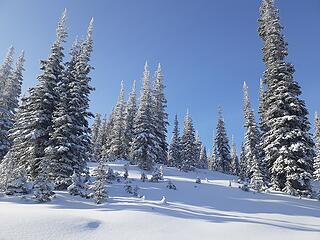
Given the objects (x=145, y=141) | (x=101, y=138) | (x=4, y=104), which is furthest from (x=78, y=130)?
(x=101, y=138)

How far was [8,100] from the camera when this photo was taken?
44719mm

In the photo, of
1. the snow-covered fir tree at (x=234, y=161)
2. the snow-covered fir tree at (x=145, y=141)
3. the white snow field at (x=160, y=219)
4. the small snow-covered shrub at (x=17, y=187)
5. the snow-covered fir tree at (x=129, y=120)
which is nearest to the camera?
the white snow field at (x=160, y=219)

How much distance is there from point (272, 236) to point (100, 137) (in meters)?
68.6

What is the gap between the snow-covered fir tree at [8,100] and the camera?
40.6 meters

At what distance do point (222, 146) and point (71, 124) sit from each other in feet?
170

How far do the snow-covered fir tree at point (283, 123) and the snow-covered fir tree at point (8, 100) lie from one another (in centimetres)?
2893

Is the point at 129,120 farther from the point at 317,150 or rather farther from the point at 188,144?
the point at 317,150

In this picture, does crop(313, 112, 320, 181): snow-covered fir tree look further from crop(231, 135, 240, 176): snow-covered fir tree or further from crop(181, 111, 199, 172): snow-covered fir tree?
crop(231, 135, 240, 176): snow-covered fir tree

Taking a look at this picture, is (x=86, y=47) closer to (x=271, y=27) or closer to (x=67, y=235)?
(x=271, y=27)

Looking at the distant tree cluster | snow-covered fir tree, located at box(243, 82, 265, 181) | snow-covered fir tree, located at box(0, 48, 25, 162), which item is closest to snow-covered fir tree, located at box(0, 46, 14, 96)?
snow-covered fir tree, located at box(0, 48, 25, 162)

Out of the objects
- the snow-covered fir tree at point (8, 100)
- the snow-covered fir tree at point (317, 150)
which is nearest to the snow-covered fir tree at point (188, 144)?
the snow-covered fir tree at point (317, 150)

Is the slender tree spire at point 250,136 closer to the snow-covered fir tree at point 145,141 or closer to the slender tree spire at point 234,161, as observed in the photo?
the snow-covered fir tree at point 145,141

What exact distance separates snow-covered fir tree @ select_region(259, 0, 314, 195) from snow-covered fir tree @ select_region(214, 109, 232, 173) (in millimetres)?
42315

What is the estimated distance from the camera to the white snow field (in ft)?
38.7
